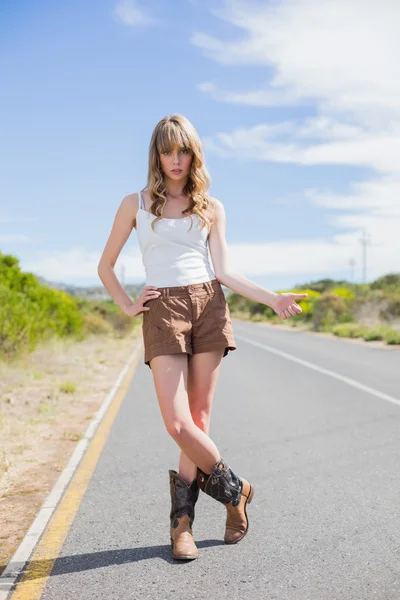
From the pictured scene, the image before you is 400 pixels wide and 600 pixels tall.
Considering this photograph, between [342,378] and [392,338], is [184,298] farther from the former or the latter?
[392,338]

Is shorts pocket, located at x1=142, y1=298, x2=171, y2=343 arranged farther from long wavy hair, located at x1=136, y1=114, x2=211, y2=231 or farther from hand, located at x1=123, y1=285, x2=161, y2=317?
long wavy hair, located at x1=136, y1=114, x2=211, y2=231

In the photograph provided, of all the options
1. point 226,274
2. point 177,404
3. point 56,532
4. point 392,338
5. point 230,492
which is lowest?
point 56,532

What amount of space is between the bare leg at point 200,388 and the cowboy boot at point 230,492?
0.08 metres

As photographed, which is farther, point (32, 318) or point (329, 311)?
point (329, 311)

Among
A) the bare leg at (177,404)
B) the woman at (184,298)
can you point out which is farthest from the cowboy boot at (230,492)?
the bare leg at (177,404)

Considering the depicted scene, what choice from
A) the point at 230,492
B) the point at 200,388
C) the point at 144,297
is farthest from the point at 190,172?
the point at 230,492

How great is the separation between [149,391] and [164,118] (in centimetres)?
900

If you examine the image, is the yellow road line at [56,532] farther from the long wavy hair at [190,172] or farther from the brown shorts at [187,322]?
the long wavy hair at [190,172]

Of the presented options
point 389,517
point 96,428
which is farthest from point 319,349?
point 389,517

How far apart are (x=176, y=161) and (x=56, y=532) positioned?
237cm

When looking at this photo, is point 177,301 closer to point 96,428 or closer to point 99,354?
point 96,428

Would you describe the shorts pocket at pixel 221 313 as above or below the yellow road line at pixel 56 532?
above

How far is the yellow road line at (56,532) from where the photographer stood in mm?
3799

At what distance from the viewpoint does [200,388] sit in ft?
13.7
